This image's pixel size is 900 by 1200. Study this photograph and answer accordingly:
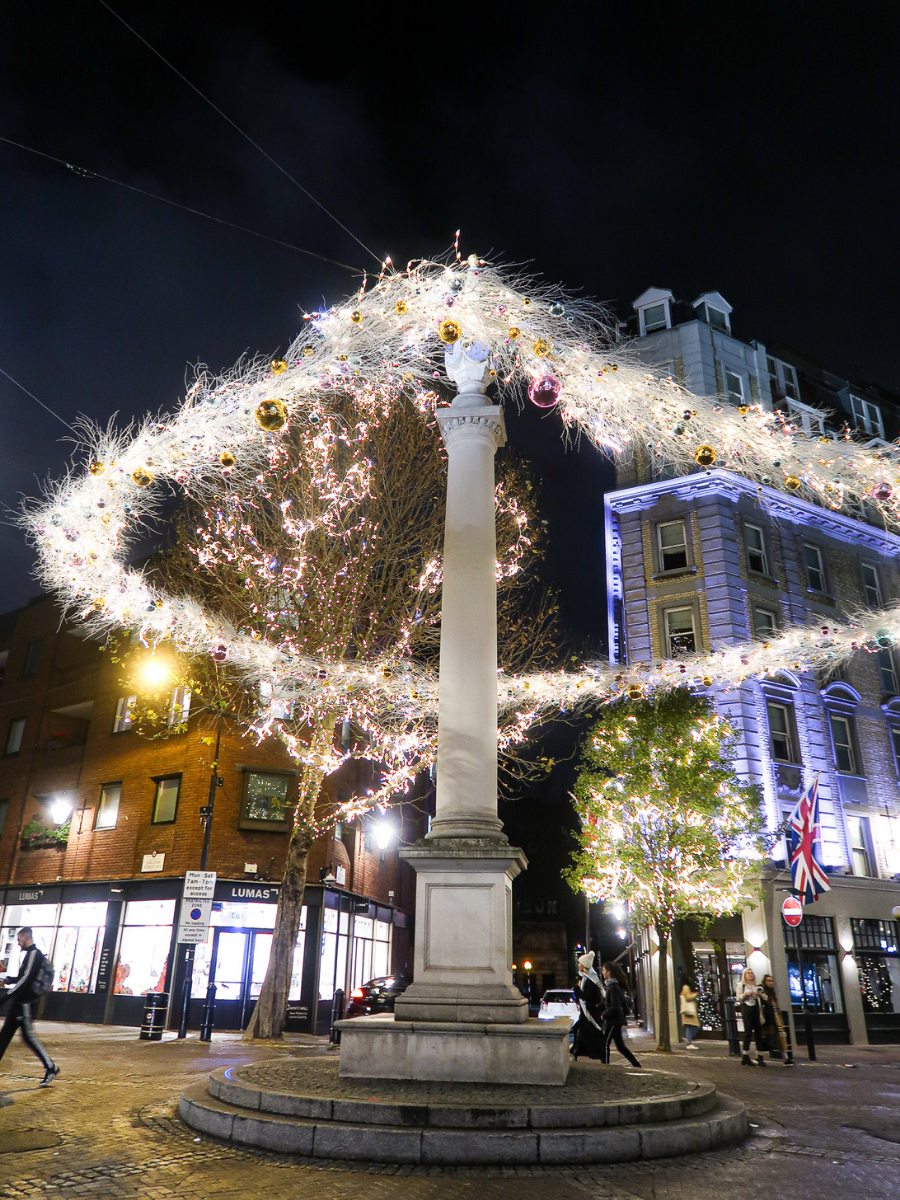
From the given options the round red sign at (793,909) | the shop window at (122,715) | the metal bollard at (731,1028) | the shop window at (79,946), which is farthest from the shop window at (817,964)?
the shop window at (122,715)

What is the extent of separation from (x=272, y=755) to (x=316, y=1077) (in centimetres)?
1707

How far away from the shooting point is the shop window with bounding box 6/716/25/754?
3219cm

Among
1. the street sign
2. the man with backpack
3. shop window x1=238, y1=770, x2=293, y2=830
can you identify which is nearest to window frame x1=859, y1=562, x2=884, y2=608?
shop window x1=238, y1=770, x2=293, y2=830

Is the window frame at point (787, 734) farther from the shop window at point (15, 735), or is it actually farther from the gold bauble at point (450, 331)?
the shop window at point (15, 735)

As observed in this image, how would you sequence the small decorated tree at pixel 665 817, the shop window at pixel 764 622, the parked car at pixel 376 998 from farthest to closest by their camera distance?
the shop window at pixel 764 622 < the small decorated tree at pixel 665 817 < the parked car at pixel 376 998

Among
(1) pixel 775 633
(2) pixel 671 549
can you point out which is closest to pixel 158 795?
(2) pixel 671 549

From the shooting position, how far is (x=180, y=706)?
76.0ft

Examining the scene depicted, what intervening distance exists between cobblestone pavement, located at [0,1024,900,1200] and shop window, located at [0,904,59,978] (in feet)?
59.7

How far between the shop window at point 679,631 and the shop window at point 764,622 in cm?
203

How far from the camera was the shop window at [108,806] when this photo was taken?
2650 centimetres

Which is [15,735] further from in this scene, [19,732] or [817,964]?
[817,964]

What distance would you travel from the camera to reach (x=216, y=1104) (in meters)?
7.45

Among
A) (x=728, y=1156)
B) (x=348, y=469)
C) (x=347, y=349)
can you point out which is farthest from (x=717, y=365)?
(x=728, y=1156)

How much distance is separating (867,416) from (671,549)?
12930 mm
